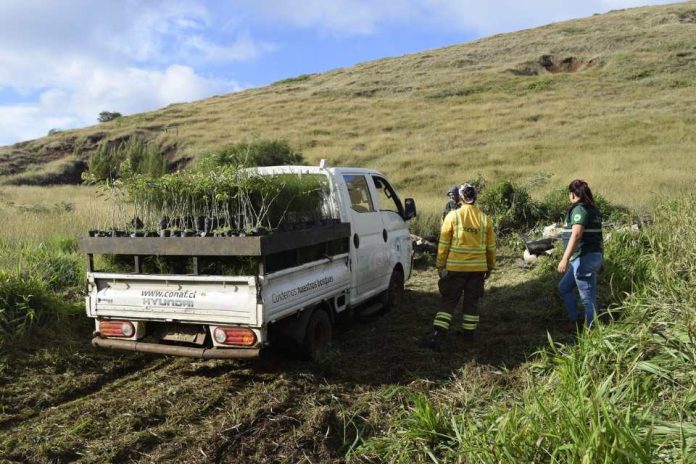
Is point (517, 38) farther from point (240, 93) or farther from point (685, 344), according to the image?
point (685, 344)

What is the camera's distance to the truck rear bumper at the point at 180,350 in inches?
185

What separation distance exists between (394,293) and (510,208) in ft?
19.5

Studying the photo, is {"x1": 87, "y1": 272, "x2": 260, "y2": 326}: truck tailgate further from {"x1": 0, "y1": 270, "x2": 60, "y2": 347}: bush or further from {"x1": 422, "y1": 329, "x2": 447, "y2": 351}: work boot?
{"x1": 422, "y1": 329, "x2": 447, "y2": 351}: work boot

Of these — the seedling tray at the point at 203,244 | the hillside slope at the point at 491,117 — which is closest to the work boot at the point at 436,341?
the seedling tray at the point at 203,244

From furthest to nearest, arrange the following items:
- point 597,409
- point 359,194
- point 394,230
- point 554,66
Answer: point 554,66 → point 394,230 → point 359,194 → point 597,409

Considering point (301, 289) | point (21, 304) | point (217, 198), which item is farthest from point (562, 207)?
point (21, 304)

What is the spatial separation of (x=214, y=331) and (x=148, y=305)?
67cm

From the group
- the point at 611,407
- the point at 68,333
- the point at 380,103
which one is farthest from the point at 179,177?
the point at 380,103

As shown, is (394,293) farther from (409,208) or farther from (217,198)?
(217,198)

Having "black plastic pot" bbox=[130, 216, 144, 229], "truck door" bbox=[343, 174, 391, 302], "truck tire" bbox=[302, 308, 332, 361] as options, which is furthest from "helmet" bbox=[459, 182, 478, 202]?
"black plastic pot" bbox=[130, 216, 144, 229]

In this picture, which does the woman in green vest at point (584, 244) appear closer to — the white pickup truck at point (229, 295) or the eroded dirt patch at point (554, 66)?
the white pickup truck at point (229, 295)

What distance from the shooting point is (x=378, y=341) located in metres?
6.34

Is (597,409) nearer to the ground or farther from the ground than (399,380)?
farther from the ground

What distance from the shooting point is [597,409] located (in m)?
2.93
